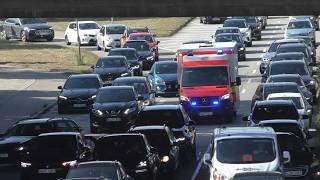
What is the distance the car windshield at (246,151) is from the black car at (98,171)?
2.17 meters

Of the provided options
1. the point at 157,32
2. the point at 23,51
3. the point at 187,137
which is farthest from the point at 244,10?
the point at 157,32

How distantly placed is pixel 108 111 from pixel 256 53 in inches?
1088

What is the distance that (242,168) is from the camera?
2228 cm

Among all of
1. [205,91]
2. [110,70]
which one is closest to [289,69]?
[205,91]

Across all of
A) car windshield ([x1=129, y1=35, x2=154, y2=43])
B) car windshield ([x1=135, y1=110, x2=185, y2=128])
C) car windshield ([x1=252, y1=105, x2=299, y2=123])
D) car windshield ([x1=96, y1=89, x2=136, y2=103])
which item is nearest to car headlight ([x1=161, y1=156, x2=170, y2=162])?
car windshield ([x1=135, y1=110, x2=185, y2=128])

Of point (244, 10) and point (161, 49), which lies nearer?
point (244, 10)

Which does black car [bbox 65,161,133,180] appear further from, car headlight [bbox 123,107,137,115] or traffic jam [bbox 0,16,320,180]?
car headlight [bbox 123,107,137,115]

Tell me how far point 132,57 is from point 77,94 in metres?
12.8

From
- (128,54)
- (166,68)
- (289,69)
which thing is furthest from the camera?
(128,54)

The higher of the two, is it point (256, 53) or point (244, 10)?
point (244, 10)

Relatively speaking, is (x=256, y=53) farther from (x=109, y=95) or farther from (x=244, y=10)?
(x=244, y=10)

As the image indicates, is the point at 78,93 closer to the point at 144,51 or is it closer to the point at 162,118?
the point at 162,118

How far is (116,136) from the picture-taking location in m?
26.2

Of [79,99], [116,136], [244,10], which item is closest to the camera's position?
[116,136]
